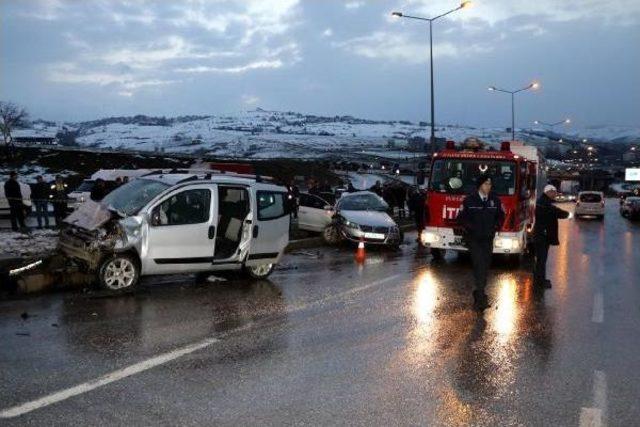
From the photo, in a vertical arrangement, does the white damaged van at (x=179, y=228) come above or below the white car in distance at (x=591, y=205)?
above

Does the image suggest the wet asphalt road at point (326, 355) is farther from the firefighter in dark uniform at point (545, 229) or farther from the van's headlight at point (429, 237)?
the van's headlight at point (429, 237)

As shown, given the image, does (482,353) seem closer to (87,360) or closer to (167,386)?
(167,386)

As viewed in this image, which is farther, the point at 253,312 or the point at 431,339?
the point at 253,312

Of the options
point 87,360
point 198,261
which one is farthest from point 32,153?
point 87,360

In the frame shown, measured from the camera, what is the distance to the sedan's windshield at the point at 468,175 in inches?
582

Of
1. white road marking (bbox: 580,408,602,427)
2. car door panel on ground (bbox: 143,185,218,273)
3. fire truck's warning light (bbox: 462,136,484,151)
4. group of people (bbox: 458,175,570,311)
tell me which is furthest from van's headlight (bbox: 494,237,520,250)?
white road marking (bbox: 580,408,602,427)

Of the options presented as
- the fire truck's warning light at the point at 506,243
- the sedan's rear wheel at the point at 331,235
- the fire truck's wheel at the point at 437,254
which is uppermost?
the fire truck's warning light at the point at 506,243

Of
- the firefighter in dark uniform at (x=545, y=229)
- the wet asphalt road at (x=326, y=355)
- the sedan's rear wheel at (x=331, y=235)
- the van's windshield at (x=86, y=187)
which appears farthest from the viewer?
the van's windshield at (x=86, y=187)

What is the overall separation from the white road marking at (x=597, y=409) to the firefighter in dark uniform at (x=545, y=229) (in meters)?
5.80

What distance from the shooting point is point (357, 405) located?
512cm

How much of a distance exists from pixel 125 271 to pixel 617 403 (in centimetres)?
680

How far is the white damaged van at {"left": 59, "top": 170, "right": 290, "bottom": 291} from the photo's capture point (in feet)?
31.7

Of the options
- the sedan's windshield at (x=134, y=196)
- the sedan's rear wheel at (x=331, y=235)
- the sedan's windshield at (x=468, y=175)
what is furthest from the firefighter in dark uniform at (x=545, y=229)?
the sedan's rear wheel at (x=331, y=235)

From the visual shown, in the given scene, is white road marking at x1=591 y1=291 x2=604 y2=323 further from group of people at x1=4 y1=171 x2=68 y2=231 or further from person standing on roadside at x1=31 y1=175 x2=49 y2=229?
person standing on roadside at x1=31 y1=175 x2=49 y2=229
